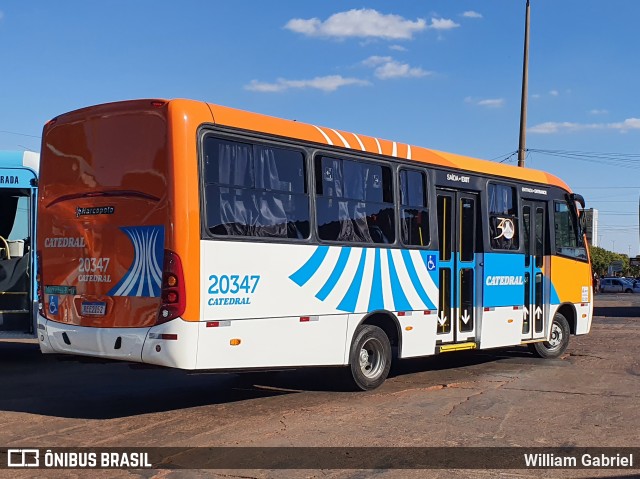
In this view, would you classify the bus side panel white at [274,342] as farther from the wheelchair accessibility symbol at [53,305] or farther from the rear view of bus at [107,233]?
the wheelchair accessibility symbol at [53,305]

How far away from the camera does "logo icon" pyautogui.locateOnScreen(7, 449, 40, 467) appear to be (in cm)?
668

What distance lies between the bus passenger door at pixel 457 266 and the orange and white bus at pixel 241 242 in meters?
0.03

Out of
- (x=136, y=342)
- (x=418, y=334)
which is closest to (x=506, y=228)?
(x=418, y=334)

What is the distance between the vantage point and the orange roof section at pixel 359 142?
8859 millimetres

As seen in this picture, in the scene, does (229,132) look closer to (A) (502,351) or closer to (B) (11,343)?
(A) (502,351)

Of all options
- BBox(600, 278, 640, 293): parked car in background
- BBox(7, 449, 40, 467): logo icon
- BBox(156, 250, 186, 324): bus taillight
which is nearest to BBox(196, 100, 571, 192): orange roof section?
BBox(156, 250, 186, 324): bus taillight

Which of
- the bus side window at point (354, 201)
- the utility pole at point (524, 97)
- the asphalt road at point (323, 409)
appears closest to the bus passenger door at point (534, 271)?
the asphalt road at point (323, 409)

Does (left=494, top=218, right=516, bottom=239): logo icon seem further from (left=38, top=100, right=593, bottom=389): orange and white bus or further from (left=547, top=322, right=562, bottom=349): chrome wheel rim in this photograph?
(left=547, top=322, right=562, bottom=349): chrome wheel rim

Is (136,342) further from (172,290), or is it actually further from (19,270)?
(19,270)

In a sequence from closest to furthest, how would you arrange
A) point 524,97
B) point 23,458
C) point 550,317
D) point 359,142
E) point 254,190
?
point 23,458, point 254,190, point 359,142, point 550,317, point 524,97

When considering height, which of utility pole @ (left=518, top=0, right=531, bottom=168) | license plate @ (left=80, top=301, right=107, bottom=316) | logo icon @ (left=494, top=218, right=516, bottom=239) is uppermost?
utility pole @ (left=518, top=0, right=531, bottom=168)

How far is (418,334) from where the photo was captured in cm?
1122

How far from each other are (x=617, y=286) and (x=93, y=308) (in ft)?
257

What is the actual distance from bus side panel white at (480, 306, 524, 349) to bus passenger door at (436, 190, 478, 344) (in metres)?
0.26
